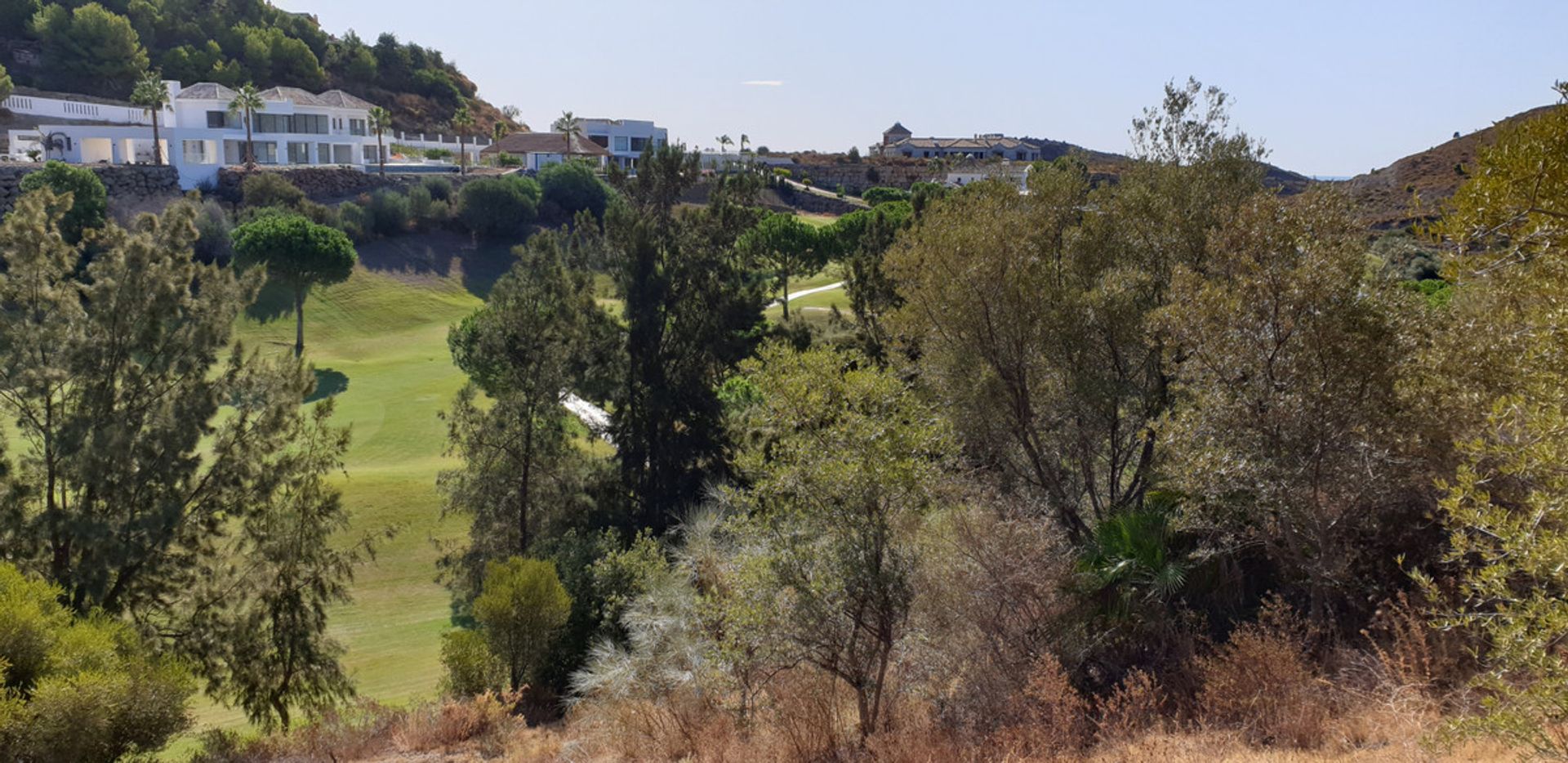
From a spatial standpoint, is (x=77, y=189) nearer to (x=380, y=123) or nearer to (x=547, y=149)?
(x=380, y=123)

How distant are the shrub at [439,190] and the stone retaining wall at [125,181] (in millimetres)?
Answer: 13803

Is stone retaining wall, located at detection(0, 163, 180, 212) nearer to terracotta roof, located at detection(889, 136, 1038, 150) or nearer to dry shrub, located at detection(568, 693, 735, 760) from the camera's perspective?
dry shrub, located at detection(568, 693, 735, 760)

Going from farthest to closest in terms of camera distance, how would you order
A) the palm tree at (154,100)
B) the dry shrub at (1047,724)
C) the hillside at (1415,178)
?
the palm tree at (154,100), the hillside at (1415,178), the dry shrub at (1047,724)

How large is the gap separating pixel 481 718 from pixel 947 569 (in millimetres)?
6957

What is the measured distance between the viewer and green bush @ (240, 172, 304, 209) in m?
58.5

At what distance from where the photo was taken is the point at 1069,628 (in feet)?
35.4

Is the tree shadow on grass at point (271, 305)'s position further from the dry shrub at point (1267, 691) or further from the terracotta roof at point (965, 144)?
the terracotta roof at point (965, 144)

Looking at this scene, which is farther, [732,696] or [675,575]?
[675,575]

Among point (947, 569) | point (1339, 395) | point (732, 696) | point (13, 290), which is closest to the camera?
point (1339, 395)

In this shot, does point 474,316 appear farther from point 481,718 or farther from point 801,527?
point 801,527

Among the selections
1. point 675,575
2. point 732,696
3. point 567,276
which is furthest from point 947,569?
point 567,276

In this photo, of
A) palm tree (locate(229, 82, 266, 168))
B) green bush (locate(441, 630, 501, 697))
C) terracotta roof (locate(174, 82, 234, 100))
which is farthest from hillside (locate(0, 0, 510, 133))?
green bush (locate(441, 630, 501, 697))

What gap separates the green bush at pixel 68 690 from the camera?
Answer: 31.6 feet

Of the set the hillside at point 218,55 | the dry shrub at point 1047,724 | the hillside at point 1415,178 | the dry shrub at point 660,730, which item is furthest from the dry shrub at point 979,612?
the hillside at point 218,55
